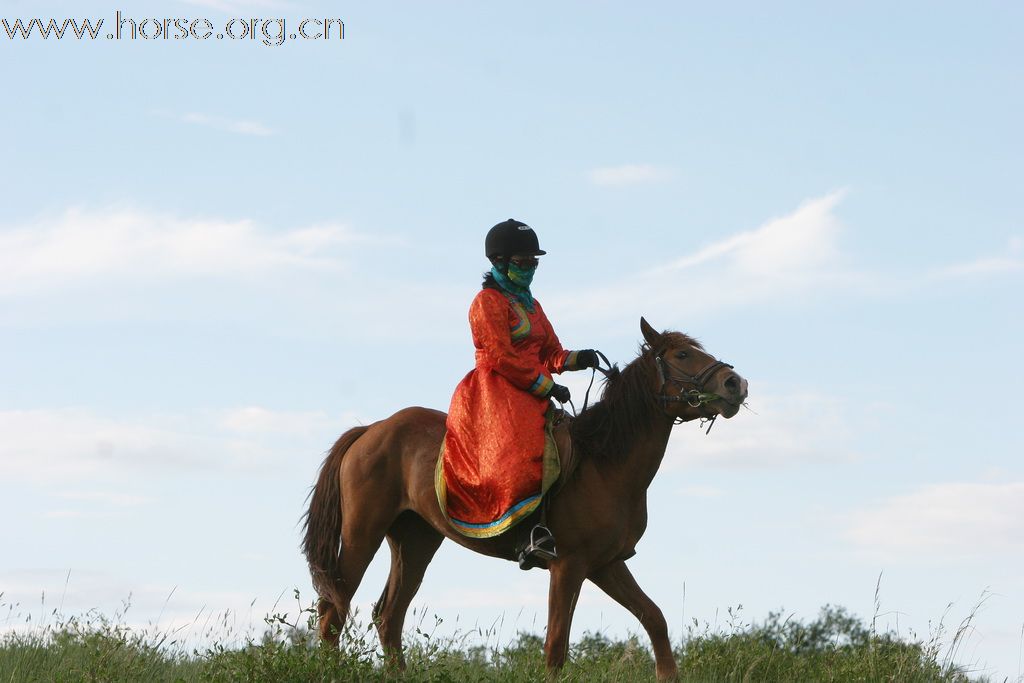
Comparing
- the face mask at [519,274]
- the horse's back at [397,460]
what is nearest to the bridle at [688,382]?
the face mask at [519,274]

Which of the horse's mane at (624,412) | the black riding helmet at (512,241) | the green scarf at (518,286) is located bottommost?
the horse's mane at (624,412)

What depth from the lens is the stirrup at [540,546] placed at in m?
8.12

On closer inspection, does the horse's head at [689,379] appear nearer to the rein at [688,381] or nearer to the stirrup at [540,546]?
the rein at [688,381]

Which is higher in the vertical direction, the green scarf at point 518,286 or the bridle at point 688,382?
the green scarf at point 518,286

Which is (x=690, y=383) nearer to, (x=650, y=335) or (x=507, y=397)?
(x=650, y=335)

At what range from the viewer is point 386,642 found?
896 cm

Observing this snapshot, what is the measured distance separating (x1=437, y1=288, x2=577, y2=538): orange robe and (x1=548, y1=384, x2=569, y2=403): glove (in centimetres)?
7

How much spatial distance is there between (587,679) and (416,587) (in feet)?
5.97

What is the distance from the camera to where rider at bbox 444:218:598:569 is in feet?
27.1

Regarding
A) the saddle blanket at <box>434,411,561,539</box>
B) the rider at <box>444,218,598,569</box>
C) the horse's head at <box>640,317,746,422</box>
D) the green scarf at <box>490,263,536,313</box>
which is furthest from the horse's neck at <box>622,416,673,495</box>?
the green scarf at <box>490,263,536,313</box>

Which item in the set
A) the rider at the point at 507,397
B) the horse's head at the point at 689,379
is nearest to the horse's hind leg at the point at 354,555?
the rider at the point at 507,397

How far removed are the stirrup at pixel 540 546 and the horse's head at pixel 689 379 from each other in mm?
1244

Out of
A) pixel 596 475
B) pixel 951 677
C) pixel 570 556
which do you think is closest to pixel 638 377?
pixel 596 475

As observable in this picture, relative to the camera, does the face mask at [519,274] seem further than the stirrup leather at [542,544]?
Yes
